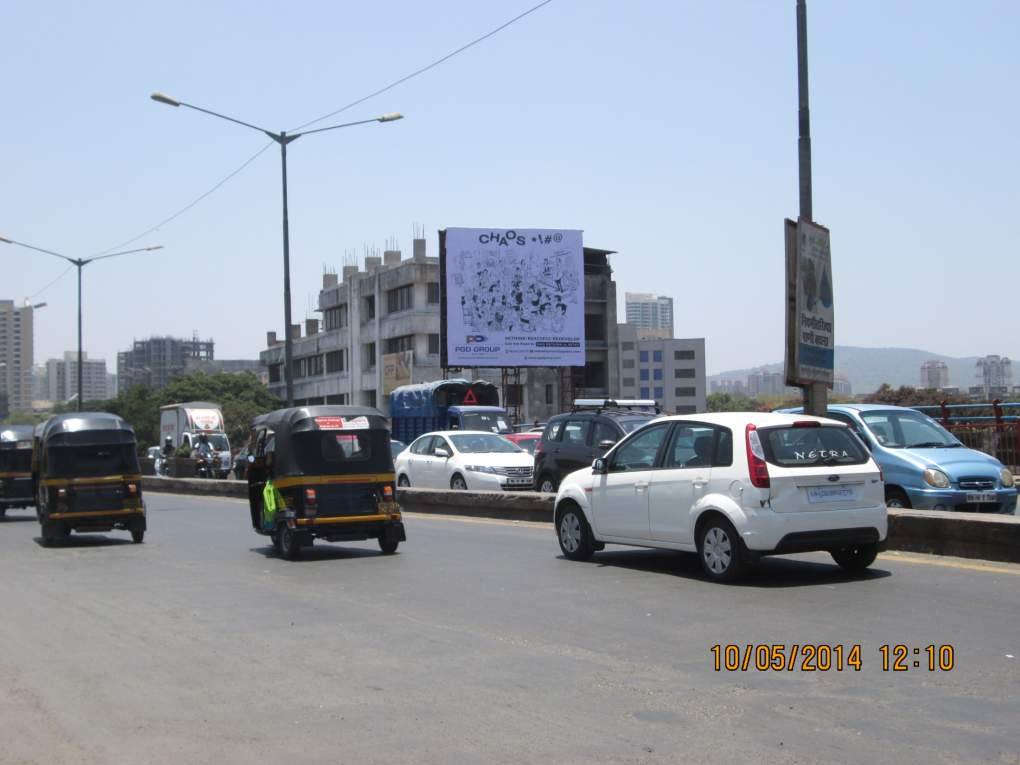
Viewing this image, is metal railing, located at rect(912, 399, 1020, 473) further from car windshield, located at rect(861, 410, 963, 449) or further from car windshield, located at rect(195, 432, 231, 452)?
car windshield, located at rect(195, 432, 231, 452)

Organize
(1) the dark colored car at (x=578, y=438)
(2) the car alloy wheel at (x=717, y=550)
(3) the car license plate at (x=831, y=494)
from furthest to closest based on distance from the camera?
1. (1) the dark colored car at (x=578, y=438)
2. (2) the car alloy wheel at (x=717, y=550)
3. (3) the car license plate at (x=831, y=494)

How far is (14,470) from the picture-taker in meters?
26.9

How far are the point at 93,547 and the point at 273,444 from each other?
532 cm

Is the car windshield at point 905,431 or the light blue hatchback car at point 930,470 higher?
the car windshield at point 905,431

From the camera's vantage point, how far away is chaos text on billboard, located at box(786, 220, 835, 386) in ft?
48.9

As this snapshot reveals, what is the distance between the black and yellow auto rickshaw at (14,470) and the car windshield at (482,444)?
33.2 ft

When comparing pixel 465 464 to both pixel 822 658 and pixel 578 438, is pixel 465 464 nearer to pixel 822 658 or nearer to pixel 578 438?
pixel 578 438

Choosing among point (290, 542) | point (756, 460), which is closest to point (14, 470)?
point (290, 542)

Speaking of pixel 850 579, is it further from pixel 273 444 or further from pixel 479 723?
pixel 273 444

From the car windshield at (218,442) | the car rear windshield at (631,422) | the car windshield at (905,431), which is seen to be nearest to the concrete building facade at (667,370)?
the car windshield at (218,442)

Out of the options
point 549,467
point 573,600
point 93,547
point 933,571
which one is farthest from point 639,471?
point 93,547

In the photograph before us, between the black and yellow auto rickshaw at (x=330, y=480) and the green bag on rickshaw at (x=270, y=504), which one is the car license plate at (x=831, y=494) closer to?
the black and yellow auto rickshaw at (x=330, y=480)

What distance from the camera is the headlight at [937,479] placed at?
14430mm

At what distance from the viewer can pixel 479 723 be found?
6418 mm
